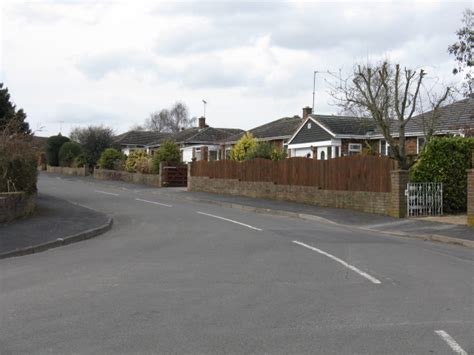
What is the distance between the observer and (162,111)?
347 ft

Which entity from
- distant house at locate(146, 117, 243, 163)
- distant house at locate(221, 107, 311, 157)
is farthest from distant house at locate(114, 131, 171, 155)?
distant house at locate(221, 107, 311, 157)

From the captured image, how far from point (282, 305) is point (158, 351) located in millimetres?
2169

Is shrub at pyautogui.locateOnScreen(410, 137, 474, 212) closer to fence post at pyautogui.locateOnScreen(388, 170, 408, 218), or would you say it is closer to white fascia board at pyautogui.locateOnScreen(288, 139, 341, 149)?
fence post at pyautogui.locateOnScreen(388, 170, 408, 218)

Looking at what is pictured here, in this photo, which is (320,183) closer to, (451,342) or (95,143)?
(451,342)

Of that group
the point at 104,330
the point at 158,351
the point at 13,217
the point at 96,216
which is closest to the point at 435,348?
the point at 158,351

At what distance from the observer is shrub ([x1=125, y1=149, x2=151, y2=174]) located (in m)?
42.7

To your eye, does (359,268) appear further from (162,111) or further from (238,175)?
(162,111)

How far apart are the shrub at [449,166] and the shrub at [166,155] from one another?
23.9 metres

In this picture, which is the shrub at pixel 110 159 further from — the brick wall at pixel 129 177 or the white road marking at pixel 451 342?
the white road marking at pixel 451 342

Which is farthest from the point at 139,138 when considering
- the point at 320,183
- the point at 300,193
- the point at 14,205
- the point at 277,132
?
the point at 14,205

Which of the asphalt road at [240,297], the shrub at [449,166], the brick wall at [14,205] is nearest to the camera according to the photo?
the asphalt road at [240,297]

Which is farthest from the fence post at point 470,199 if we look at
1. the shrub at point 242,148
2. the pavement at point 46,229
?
the shrub at point 242,148

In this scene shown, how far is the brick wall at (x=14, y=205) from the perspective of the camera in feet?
49.3

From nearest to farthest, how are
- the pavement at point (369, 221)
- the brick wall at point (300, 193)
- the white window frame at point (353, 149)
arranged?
the pavement at point (369, 221), the brick wall at point (300, 193), the white window frame at point (353, 149)
